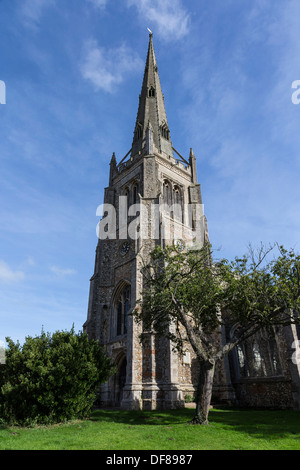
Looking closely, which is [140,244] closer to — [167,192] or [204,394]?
[167,192]

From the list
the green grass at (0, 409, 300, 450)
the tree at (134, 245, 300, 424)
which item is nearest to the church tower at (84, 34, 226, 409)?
the tree at (134, 245, 300, 424)

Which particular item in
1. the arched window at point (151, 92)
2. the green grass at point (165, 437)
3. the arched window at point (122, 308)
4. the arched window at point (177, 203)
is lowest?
the green grass at point (165, 437)

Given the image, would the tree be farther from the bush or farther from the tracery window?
the tracery window

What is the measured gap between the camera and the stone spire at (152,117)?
3121 cm

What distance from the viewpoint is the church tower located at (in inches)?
703

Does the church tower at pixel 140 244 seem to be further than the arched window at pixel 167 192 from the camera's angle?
No

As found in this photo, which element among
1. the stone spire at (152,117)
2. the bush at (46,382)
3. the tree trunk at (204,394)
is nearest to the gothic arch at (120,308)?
the bush at (46,382)

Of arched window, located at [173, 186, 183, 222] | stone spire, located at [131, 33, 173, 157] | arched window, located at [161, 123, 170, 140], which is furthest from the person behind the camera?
arched window, located at [161, 123, 170, 140]

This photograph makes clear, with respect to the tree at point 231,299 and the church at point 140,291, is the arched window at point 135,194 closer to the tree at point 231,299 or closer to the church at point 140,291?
the church at point 140,291

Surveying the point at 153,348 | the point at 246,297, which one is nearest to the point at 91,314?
the point at 153,348

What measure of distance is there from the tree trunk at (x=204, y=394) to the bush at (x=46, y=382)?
4.55 m
